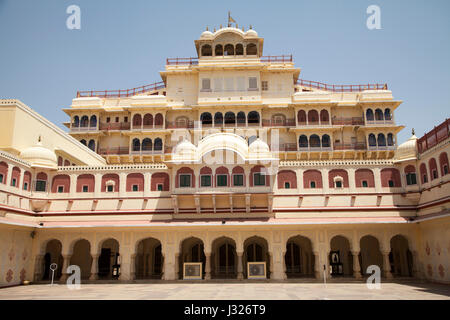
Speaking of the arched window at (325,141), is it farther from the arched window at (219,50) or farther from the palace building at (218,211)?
the arched window at (219,50)

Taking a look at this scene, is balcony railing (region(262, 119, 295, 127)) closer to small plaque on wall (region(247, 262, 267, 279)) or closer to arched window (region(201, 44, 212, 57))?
arched window (region(201, 44, 212, 57))

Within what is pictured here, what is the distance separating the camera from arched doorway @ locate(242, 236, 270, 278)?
35.8m

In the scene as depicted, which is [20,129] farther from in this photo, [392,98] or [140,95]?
[392,98]

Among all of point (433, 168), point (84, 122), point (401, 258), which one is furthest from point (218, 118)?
point (401, 258)

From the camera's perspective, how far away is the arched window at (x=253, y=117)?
153 ft

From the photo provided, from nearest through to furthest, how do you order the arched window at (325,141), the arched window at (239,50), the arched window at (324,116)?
the arched window at (325,141) < the arched window at (324,116) < the arched window at (239,50)

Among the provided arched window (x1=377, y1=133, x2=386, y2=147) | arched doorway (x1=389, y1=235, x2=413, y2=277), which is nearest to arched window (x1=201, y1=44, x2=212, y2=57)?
arched window (x1=377, y1=133, x2=386, y2=147)

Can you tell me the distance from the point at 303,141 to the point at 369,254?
16.2 metres

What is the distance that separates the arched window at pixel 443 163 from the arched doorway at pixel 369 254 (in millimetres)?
9576

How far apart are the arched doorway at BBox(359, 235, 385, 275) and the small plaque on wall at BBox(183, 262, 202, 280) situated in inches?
578

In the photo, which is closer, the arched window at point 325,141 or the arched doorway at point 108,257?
the arched doorway at point 108,257

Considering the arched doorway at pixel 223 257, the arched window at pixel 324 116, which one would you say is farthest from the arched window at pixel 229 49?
the arched doorway at pixel 223 257

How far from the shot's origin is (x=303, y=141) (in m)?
46.6
